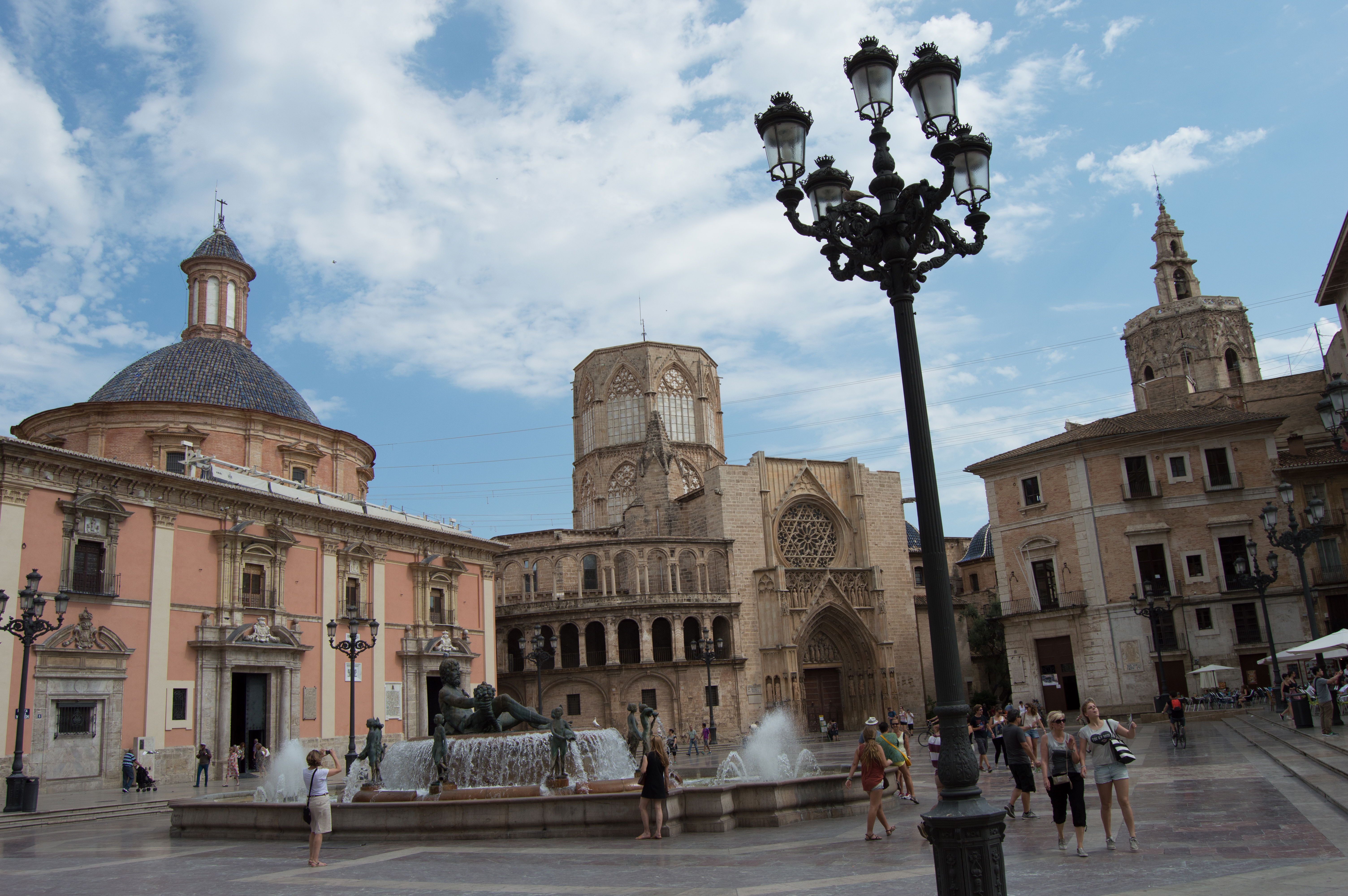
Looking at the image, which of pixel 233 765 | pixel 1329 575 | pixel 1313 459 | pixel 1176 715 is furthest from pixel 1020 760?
pixel 1313 459

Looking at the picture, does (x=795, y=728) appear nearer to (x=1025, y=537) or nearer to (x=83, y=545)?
(x=1025, y=537)

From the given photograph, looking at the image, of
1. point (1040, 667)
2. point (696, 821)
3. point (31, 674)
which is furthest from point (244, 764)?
point (1040, 667)

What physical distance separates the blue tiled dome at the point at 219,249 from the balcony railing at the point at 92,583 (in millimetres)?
17929

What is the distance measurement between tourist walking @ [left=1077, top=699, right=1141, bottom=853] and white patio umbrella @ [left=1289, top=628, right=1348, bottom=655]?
1433 cm

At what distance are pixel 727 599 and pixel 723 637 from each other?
181 centimetres

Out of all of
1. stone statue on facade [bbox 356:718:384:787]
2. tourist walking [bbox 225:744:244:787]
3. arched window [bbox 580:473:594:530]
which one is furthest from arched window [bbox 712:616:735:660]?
stone statue on facade [bbox 356:718:384:787]

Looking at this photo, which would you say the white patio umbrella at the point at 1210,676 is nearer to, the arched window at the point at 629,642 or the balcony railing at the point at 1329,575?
the balcony railing at the point at 1329,575

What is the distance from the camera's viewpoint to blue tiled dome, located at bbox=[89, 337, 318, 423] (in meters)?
33.6

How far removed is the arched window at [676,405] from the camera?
57.7m

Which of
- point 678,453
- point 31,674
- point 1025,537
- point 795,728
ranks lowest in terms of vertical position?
point 795,728

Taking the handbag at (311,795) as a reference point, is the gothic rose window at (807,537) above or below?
above

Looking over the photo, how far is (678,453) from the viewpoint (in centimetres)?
5709

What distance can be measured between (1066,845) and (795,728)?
115ft

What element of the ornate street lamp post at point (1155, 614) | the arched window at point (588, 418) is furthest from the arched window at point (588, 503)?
the ornate street lamp post at point (1155, 614)
